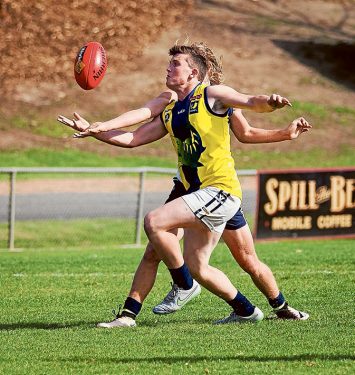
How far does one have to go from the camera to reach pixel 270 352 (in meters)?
8.38

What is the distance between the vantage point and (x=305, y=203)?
20.0 metres

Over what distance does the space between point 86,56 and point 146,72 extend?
76.2 ft

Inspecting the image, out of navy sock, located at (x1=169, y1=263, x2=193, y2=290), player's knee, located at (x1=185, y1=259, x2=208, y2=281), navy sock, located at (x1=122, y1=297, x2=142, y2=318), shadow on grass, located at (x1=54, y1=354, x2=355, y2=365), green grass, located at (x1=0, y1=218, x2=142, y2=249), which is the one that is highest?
player's knee, located at (x1=185, y1=259, x2=208, y2=281)

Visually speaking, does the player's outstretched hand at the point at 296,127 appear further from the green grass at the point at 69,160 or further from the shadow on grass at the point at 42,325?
the green grass at the point at 69,160

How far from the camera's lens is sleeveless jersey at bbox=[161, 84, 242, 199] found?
368 inches

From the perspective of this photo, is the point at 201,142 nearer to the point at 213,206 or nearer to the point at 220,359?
the point at 213,206

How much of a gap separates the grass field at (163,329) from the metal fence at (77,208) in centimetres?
556

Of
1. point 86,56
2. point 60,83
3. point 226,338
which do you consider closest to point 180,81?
point 86,56

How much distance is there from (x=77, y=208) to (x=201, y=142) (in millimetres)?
13711

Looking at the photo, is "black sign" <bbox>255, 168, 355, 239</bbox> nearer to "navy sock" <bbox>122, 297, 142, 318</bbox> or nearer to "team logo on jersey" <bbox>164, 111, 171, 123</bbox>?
"navy sock" <bbox>122, 297, 142, 318</bbox>

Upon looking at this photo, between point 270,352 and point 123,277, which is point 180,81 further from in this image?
point 123,277

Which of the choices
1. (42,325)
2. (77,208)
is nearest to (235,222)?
(42,325)

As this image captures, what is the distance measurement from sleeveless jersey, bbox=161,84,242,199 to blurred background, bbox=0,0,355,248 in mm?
14333

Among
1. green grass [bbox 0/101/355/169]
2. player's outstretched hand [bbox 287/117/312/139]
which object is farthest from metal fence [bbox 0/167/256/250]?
player's outstretched hand [bbox 287/117/312/139]
